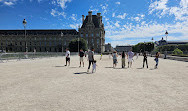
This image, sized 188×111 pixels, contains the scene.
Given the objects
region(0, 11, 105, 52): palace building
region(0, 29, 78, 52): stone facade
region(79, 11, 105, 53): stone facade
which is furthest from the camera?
region(0, 29, 78, 52): stone facade

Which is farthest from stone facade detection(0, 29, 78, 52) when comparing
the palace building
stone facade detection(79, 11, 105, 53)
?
stone facade detection(79, 11, 105, 53)

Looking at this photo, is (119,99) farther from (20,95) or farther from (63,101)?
(20,95)

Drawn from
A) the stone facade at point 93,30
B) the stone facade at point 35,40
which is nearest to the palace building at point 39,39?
the stone facade at point 35,40

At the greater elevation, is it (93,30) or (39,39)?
(93,30)

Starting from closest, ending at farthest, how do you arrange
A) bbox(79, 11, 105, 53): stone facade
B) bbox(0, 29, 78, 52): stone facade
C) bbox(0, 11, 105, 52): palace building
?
1. bbox(79, 11, 105, 53): stone facade
2. bbox(0, 11, 105, 52): palace building
3. bbox(0, 29, 78, 52): stone facade

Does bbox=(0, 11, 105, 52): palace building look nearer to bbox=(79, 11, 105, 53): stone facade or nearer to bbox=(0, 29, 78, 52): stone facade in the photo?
bbox=(0, 29, 78, 52): stone facade

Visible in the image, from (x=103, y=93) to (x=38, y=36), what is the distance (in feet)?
297

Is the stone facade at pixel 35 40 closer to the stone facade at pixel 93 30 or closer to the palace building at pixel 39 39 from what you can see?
the palace building at pixel 39 39

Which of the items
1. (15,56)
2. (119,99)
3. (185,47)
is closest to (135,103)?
(119,99)

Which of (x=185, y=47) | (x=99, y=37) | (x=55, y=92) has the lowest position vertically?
(x=55, y=92)

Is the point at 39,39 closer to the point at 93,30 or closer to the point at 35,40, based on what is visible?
the point at 35,40

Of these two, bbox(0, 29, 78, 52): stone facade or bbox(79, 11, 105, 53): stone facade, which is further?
bbox(0, 29, 78, 52): stone facade

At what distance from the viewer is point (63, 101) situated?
3.65 meters

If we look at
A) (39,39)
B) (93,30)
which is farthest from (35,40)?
(93,30)
